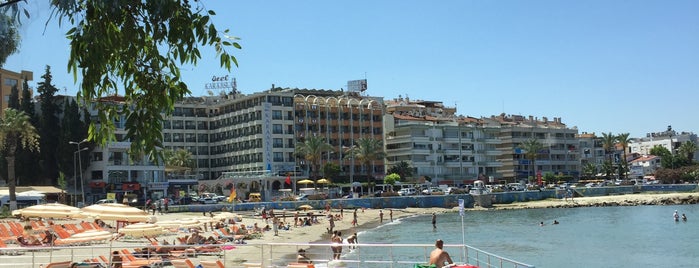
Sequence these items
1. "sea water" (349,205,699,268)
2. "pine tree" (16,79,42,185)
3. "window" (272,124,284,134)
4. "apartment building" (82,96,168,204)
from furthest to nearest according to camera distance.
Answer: "window" (272,124,284,134) < "apartment building" (82,96,168,204) < "pine tree" (16,79,42,185) < "sea water" (349,205,699,268)

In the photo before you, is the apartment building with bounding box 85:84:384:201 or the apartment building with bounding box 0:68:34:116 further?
the apartment building with bounding box 85:84:384:201

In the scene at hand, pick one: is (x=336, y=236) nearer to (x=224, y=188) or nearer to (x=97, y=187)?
(x=97, y=187)

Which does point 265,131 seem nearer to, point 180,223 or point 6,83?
point 6,83

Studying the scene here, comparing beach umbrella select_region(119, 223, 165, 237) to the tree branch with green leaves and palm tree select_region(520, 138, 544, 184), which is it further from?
palm tree select_region(520, 138, 544, 184)

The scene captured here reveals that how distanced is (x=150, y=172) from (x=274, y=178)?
70.0 feet

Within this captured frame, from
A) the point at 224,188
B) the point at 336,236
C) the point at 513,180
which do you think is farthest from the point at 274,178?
the point at 336,236

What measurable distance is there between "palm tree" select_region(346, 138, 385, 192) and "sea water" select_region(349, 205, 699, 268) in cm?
2333

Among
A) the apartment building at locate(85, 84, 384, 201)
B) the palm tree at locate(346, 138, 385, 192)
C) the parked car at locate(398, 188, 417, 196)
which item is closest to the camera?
the parked car at locate(398, 188, 417, 196)

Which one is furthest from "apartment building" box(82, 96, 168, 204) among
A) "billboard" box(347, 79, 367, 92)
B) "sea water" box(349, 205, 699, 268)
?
"billboard" box(347, 79, 367, 92)

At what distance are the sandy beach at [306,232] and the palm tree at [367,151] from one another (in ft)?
49.9

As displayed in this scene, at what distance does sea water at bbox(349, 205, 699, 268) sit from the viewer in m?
43.2

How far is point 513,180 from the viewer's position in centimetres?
14550

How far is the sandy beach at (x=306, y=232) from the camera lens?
30789mm

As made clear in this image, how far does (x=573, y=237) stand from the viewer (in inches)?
2292
